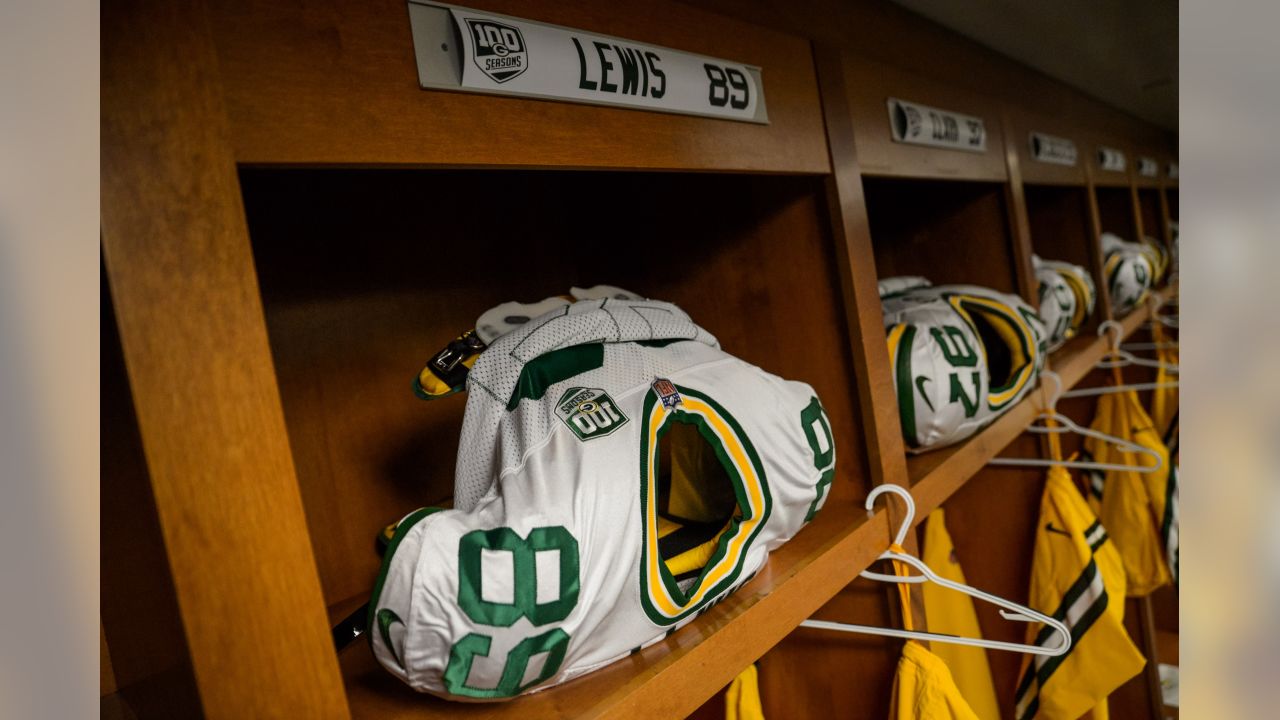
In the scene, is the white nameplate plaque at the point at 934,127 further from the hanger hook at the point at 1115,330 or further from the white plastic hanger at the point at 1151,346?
the white plastic hanger at the point at 1151,346

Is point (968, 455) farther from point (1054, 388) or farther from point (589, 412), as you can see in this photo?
point (589, 412)

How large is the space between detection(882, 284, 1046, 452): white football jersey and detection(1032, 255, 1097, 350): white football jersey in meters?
0.36

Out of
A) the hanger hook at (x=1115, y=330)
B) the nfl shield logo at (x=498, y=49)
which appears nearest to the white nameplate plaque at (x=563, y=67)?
the nfl shield logo at (x=498, y=49)

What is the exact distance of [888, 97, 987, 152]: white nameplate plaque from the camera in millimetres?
1064

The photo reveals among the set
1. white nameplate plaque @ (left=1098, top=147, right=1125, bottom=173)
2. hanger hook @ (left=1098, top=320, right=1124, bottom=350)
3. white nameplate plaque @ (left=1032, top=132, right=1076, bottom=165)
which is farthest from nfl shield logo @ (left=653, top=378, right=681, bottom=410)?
white nameplate plaque @ (left=1098, top=147, right=1125, bottom=173)

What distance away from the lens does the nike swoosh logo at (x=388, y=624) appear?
1.49 ft

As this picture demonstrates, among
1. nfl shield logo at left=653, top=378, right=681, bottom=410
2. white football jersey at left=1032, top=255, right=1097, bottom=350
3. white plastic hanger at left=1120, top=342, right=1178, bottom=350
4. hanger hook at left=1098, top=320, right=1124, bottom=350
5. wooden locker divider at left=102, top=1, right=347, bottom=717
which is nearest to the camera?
wooden locker divider at left=102, top=1, right=347, bottom=717

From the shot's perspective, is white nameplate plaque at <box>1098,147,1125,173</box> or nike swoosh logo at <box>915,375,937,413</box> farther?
white nameplate plaque at <box>1098,147,1125,173</box>

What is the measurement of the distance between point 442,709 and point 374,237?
51 cm

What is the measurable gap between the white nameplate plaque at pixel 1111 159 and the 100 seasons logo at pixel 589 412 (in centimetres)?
222

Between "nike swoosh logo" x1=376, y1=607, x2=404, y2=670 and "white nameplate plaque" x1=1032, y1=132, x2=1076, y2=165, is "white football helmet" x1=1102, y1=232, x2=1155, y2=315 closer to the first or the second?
"white nameplate plaque" x1=1032, y1=132, x2=1076, y2=165
